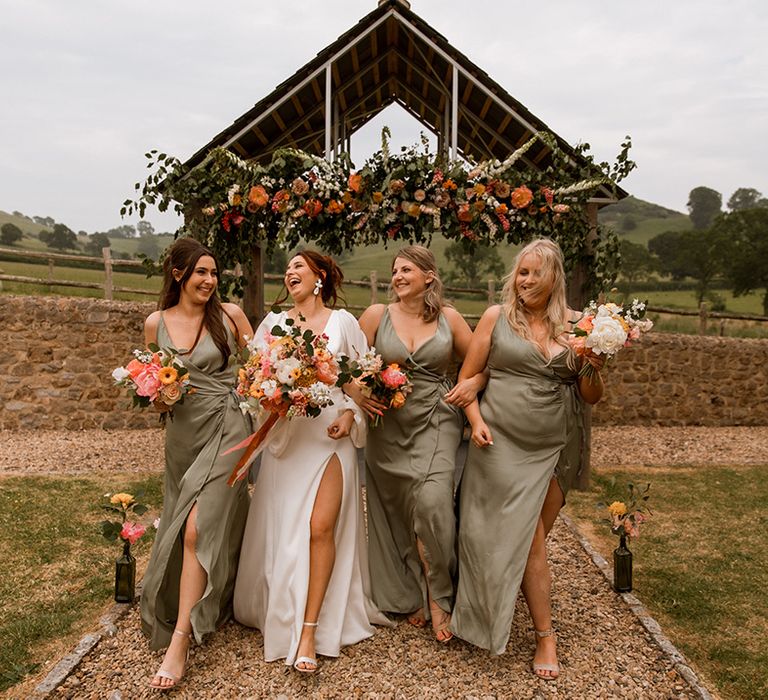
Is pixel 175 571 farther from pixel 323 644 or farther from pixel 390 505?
pixel 390 505

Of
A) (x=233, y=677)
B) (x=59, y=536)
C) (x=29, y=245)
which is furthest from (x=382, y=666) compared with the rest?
(x=29, y=245)

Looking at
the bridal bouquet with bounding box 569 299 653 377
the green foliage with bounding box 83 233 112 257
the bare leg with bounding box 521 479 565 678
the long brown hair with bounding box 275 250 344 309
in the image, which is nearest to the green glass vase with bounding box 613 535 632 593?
the bare leg with bounding box 521 479 565 678

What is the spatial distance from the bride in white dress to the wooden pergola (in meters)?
3.37

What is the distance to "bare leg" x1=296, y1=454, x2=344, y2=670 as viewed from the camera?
3.54 m

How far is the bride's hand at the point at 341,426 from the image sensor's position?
3660mm

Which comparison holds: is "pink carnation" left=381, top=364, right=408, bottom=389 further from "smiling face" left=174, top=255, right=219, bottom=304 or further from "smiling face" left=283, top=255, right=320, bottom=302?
"smiling face" left=174, top=255, right=219, bottom=304

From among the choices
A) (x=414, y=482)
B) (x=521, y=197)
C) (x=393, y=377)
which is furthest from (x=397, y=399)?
(x=521, y=197)

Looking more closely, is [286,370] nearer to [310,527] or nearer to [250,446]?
[250,446]

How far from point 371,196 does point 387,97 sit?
383 cm

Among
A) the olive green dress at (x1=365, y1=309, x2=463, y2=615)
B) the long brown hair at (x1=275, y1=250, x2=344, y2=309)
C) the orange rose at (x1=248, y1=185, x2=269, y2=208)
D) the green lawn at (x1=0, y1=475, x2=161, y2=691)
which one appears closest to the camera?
the olive green dress at (x1=365, y1=309, x2=463, y2=615)

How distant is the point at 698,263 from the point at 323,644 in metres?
37.6

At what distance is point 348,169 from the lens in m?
6.43

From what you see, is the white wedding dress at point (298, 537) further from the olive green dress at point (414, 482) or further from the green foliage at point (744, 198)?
the green foliage at point (744, 198)

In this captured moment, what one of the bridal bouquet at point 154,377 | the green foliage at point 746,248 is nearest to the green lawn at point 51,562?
the bridal bouquet at point 154,377
